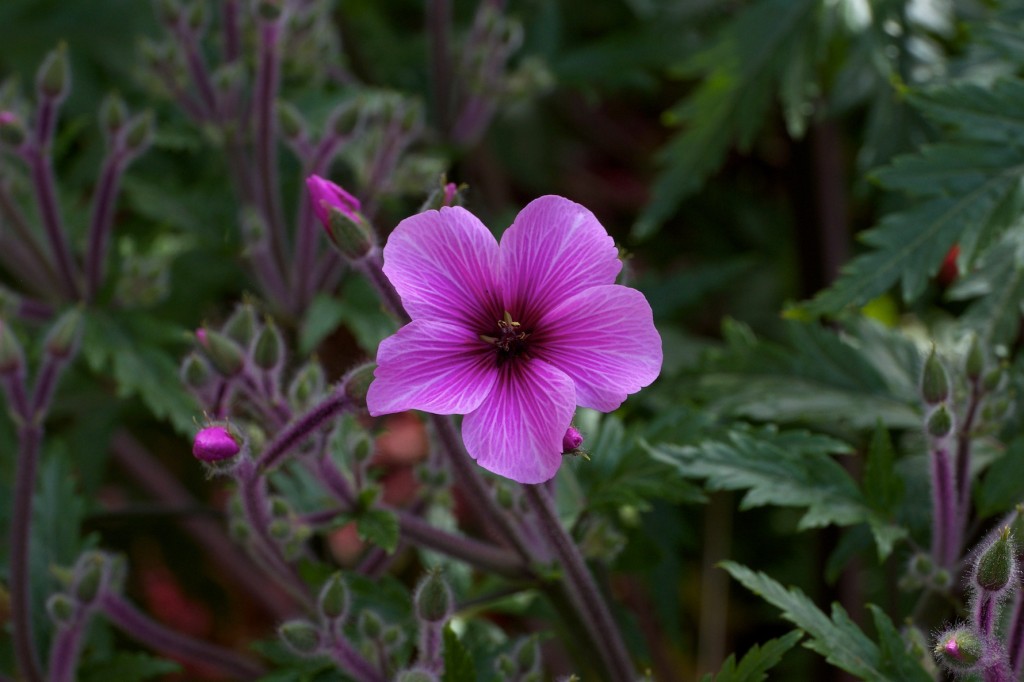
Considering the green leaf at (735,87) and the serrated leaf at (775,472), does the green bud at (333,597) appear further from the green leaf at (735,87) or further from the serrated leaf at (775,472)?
the green leaf at (735,87)

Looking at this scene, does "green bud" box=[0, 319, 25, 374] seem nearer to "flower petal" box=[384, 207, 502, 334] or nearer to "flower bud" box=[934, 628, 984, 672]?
"flower petal" box=[384, 207, 502, 334]

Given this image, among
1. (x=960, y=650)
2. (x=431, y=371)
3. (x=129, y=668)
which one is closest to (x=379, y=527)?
(x=431, y=371)

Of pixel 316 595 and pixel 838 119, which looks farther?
pixel 838 119

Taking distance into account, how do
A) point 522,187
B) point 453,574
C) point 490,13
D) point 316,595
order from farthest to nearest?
point 522,187 → point 490,13 → point 453,574 → point 316,595

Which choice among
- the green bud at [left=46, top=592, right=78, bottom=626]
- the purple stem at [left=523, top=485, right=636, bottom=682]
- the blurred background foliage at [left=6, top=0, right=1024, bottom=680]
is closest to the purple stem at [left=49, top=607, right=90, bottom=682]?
the green bud at [left=46, top=592, right=78, bottom=626]

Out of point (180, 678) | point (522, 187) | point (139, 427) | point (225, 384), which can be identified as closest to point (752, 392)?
point (225, 384)

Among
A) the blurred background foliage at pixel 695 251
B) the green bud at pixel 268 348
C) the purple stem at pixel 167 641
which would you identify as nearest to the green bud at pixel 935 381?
the blurred background foliage at pixel 695 251

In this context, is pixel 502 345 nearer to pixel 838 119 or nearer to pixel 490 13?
pixel 490 13
